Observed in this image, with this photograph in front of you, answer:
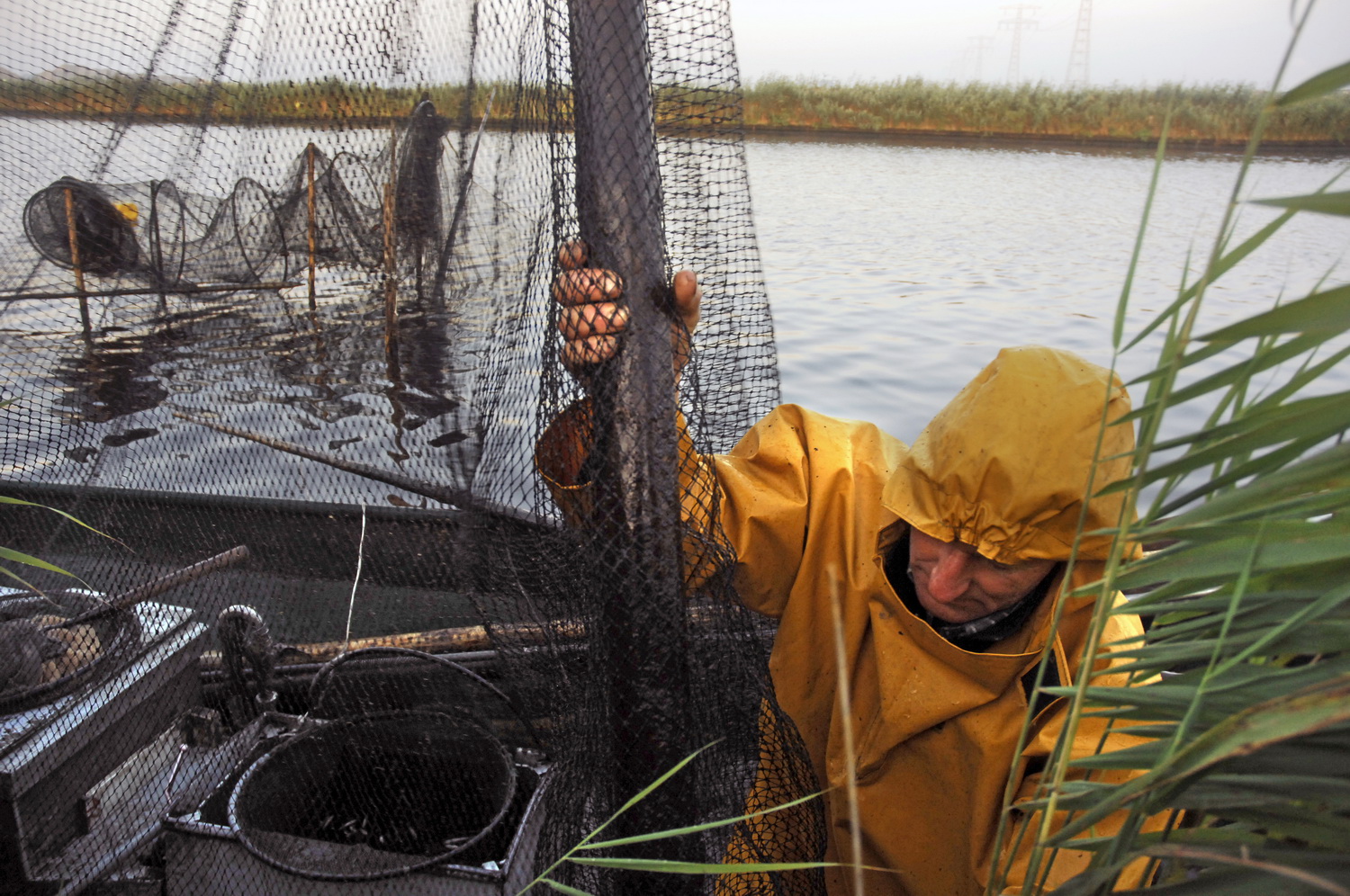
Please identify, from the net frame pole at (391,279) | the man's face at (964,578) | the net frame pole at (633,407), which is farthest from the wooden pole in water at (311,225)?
the man's face at (964,578)

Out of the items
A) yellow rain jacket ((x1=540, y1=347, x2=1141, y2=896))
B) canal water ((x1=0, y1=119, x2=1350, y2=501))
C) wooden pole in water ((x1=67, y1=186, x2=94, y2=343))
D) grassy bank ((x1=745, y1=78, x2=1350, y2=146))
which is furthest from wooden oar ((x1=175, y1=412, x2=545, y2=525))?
grassy bank ((x1=745, y1=78, x2=1350, y2=146))

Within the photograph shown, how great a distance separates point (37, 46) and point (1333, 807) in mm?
4402

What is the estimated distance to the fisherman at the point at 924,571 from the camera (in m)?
1.49

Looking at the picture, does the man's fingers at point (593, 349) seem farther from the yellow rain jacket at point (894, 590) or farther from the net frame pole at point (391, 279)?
the net frame pole at point (391, 279)

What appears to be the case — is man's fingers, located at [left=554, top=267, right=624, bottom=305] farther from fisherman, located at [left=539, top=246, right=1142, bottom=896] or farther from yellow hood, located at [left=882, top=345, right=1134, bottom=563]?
yellow hood, located at [left=882, top=345, right=1134, bottom=563]

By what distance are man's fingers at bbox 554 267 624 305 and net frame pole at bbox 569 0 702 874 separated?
2 centimetres

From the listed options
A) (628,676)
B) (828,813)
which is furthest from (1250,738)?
(828,813)

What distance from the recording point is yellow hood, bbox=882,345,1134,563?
1.49m

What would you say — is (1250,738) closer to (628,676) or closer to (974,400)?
(628,676)

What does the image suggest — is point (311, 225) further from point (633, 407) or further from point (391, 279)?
point (633, 407)

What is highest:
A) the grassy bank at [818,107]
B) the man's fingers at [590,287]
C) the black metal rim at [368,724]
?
the grassy bank at [818,107]

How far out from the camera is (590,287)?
1246 mm

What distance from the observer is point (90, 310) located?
16.8 ft

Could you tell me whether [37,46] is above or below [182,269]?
above
